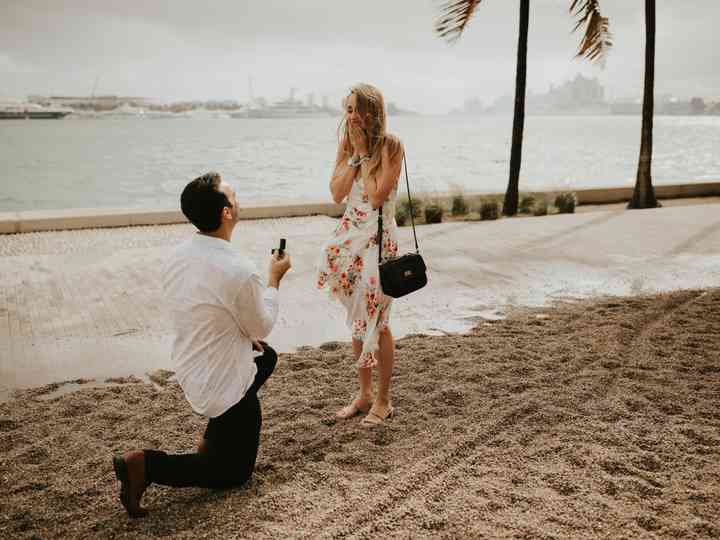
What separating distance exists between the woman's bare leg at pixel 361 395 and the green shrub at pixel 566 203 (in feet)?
33.9

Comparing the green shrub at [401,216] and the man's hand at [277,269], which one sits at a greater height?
the man's hand at [277,269]

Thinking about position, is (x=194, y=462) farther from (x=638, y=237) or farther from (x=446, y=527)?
(x=638, y=237)

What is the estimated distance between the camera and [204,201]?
9.36 ft

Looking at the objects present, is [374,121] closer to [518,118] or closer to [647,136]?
[518,118]

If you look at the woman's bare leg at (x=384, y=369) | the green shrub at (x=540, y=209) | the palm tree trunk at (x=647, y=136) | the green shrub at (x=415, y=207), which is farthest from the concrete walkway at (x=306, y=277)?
the palm tree trunk at (x=647, y=136)

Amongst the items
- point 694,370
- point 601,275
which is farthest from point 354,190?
point 601,275

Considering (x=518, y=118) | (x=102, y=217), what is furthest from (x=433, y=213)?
(x=102, y=217)

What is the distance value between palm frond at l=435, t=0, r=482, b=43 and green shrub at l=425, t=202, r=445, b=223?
2.86 meters

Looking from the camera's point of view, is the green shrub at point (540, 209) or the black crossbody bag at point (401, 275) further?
the green shrub at point (540, 209)

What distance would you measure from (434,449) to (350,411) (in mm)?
641

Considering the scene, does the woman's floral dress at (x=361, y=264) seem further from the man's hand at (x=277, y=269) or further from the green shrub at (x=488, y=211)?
the green shrub at (x=488, y=211)

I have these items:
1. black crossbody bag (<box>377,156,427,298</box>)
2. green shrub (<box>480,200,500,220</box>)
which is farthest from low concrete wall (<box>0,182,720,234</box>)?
black crossbody bag (<box>377,156,427,298</box>)

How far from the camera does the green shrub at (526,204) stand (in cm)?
1338

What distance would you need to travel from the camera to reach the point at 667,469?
3.26 m
